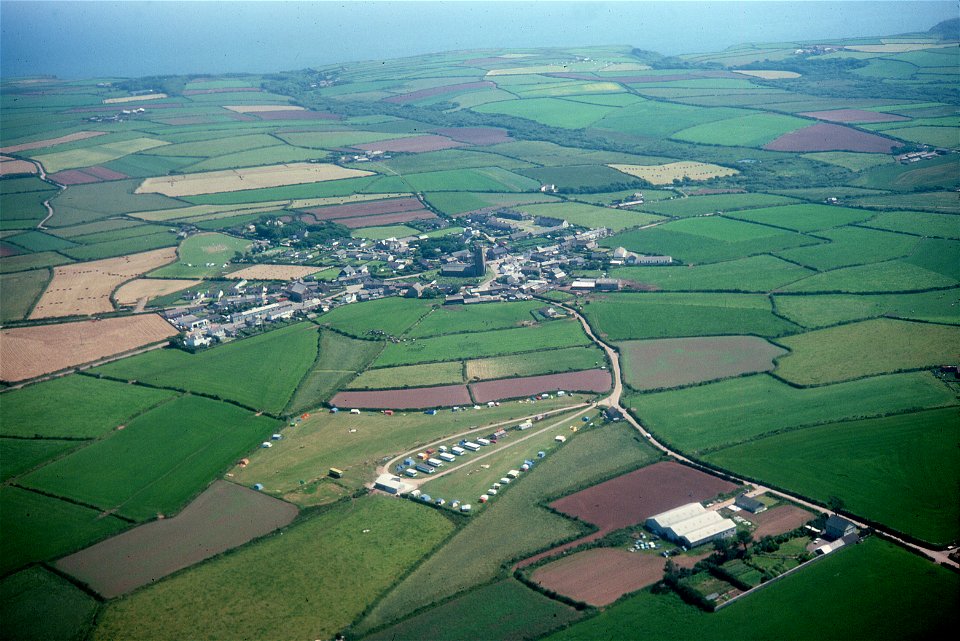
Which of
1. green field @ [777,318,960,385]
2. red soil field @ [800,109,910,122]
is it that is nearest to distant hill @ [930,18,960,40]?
red soil field @ [800,109,910,122]

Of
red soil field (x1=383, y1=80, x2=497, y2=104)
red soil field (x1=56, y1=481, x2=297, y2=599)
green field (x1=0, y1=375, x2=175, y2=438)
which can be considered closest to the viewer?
red soil field (x1=56, y1=481, x2=297, y2=599)

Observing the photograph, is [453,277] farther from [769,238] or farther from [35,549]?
[35,549]

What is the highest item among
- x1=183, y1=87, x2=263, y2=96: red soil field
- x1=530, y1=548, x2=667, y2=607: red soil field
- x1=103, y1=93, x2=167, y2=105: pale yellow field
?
x1=183, y1=87, x2=263, y2=96: red soil field

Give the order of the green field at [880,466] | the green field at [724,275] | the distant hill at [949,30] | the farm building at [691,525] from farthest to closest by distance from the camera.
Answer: the distant hill at [949,30] → the green field at [724,275] → the green field at [880,466] → the farm building at [691,525]

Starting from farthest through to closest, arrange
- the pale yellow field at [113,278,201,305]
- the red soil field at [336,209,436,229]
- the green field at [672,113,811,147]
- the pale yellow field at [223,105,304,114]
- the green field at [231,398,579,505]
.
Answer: the pale yellow field at [223,105,304,114], the green field at [672,113,811,147], the red soil field at [336,209,436,229], the pale yellow field at [113,278,201,305], the green field at [231,398,579,505]

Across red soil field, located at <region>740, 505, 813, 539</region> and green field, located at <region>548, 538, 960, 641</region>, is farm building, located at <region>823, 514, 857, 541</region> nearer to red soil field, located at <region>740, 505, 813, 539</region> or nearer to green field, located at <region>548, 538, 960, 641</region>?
red soil field, located at <region>740, 505, 813, 539</region>

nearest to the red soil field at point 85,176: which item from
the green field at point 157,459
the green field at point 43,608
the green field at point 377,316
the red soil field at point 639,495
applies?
the green field at point 377,316

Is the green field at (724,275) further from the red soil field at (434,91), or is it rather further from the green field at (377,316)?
the red soil field at (434,91)
